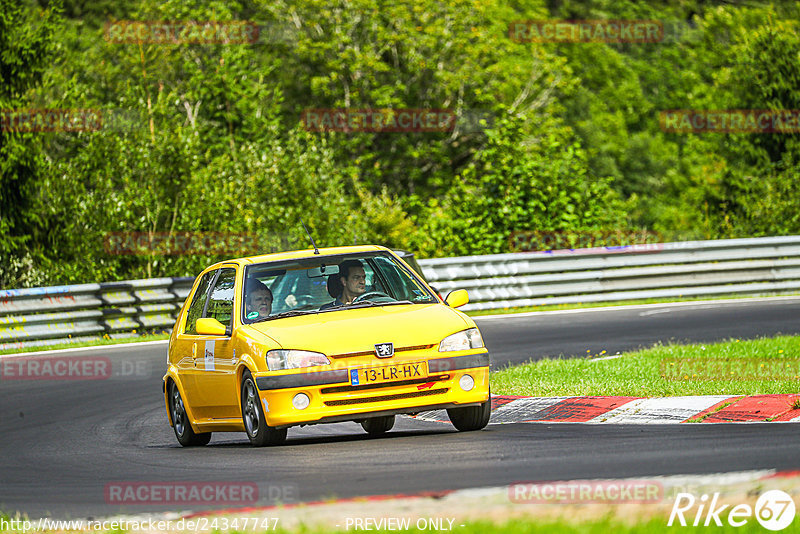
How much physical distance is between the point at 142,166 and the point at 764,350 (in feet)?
46.8

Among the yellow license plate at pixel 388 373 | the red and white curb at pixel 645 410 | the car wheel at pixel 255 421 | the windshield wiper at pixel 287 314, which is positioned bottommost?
the red and white curb at pixel 645 410

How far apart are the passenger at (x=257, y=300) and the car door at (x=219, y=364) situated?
0.53 ft

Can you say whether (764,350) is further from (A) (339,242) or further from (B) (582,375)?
(A) (339,242)

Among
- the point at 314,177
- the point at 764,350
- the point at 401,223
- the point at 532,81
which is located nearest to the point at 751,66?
the point at 401,223

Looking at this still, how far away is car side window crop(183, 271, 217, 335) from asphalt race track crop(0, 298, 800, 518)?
3.29 feet

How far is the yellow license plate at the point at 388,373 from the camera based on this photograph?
8688 mm

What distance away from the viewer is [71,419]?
12492 millimetres

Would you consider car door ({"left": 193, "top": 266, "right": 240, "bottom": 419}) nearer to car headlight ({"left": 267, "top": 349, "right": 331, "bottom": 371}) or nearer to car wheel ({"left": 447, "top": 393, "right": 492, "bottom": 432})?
car headlight ({"left": 267, "top": 349, "right": 331, "bottom": 371})

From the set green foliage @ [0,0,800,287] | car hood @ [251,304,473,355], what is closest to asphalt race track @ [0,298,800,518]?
car hood @ [251,304,473,355]

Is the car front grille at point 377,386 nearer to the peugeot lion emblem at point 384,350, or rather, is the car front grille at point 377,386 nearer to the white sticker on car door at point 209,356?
the peugeot lion emblem at point 384,350

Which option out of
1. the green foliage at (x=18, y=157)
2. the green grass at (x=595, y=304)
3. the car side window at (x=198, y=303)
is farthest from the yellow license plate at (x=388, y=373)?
the green foliage at (x=18, y=157)

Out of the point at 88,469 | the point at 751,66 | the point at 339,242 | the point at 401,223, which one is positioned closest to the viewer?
the point at 88,469

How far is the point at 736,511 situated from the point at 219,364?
17.0 feet

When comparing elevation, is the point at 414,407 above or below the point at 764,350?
above
